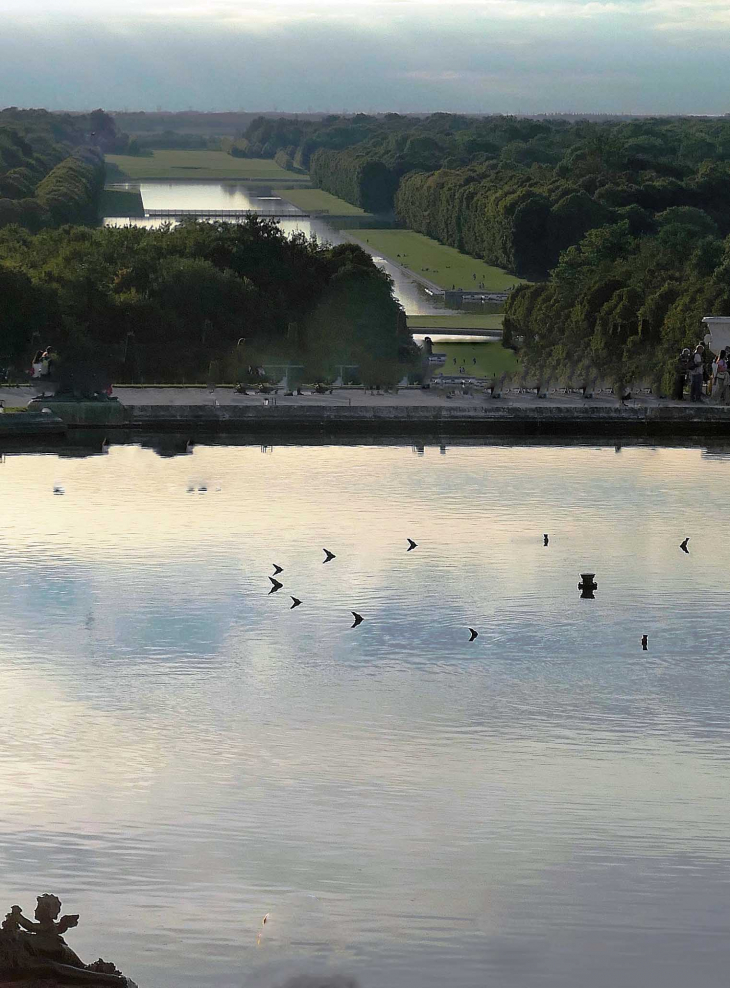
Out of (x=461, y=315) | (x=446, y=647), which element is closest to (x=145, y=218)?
(x=461, y=315)

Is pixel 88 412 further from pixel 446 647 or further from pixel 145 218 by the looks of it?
pixel 145 218

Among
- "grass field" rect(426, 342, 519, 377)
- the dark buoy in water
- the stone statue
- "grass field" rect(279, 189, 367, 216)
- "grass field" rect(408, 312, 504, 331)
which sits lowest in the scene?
"grass field" rect(279, 189, 367, 216)

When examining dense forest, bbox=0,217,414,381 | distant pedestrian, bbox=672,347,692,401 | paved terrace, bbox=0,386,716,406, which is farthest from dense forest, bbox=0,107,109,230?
distant pedestrian, bbox=672,347,692,401

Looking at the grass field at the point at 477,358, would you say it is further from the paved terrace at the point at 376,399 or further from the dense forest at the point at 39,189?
the dense forest at the point at 39,189

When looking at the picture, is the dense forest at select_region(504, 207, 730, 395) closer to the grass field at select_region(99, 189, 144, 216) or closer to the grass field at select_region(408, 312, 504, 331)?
the grass field at select_region(408, 312, 504, 331)

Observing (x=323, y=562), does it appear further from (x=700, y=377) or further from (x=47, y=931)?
(x=47, y=931)

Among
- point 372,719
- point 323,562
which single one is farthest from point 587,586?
point 372,719
